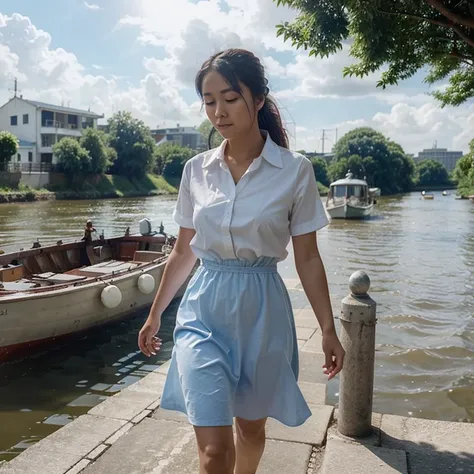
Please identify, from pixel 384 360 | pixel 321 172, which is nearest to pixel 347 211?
pixel 384 360

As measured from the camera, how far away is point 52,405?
21.9ft

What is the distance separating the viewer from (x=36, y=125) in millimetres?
56719

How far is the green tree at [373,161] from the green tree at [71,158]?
40.6 m

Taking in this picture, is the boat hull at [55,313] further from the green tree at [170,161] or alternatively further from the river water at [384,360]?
the green tree at [170,161]

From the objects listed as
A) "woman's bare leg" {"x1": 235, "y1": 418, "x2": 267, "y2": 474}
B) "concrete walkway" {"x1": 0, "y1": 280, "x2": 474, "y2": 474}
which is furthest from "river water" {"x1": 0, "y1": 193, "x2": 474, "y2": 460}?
"woman's bare leg" {"x1": 235, "y1": 418, "x2": 267, "y2": 474}

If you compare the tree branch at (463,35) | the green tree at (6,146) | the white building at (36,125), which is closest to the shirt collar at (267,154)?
the tree branch at (463,35)

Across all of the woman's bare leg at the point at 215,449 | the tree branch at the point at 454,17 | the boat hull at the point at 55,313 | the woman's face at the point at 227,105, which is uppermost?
the tree branch at the point at 454,17

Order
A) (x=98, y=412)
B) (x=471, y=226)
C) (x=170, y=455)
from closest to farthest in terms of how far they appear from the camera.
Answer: (x=170, y=455), (x=98, y=412), (x=471, y=226)

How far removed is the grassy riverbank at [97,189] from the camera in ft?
142

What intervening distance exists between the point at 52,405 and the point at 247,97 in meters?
Result: 5.41

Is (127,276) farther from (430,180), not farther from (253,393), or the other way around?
(430,180)

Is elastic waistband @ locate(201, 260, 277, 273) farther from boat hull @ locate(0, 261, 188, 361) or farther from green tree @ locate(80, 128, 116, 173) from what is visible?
green tree @ locate(80, 128, 116, 173)

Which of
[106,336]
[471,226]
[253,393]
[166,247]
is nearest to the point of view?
[253,393]

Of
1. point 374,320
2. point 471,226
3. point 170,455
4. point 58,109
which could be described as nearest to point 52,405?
point 170,455
